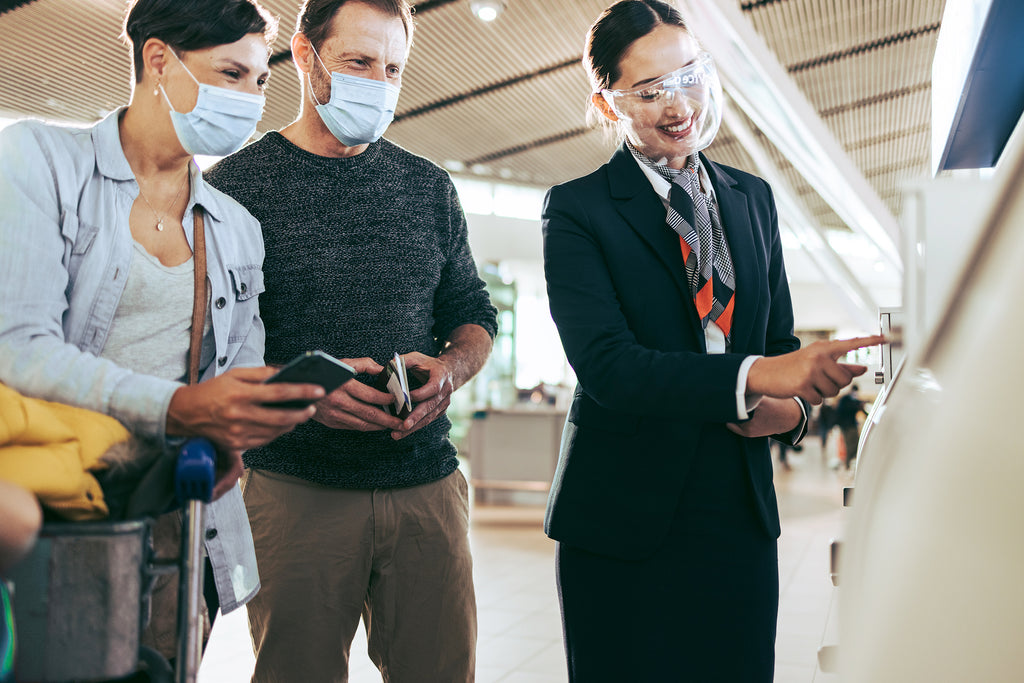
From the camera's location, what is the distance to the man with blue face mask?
1.63 meters

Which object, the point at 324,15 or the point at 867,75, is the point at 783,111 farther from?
the point at 324,15

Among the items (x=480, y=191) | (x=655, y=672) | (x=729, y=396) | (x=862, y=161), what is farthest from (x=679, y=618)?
(x=862, y=161)

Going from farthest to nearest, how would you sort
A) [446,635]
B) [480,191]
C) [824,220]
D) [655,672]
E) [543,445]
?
[824,220] → [480,191] → [543,445] → [446,635] → [655,672]

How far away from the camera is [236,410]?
103 cm

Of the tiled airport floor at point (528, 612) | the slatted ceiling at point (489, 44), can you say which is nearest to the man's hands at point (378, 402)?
the tiled airport floor at point (528, 612)

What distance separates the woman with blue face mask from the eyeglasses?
0.65m

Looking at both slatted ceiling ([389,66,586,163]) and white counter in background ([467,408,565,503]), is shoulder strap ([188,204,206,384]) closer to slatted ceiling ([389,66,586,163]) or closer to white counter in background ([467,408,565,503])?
white counter in background ([467,408,565,503])

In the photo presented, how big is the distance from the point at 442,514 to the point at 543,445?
6.48m

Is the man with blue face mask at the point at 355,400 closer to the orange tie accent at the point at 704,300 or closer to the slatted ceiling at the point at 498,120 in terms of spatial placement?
the orange tie accent at the point at 704,300

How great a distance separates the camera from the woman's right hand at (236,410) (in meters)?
1.01

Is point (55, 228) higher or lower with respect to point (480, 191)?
lower

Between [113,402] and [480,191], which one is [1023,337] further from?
[480,191]

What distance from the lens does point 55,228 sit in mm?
1175

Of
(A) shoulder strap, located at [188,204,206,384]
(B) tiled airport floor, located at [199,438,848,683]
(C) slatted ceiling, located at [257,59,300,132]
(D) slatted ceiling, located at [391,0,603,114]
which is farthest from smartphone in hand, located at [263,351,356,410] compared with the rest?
(C) slatted ceiling, located at [257,59,300,132]
